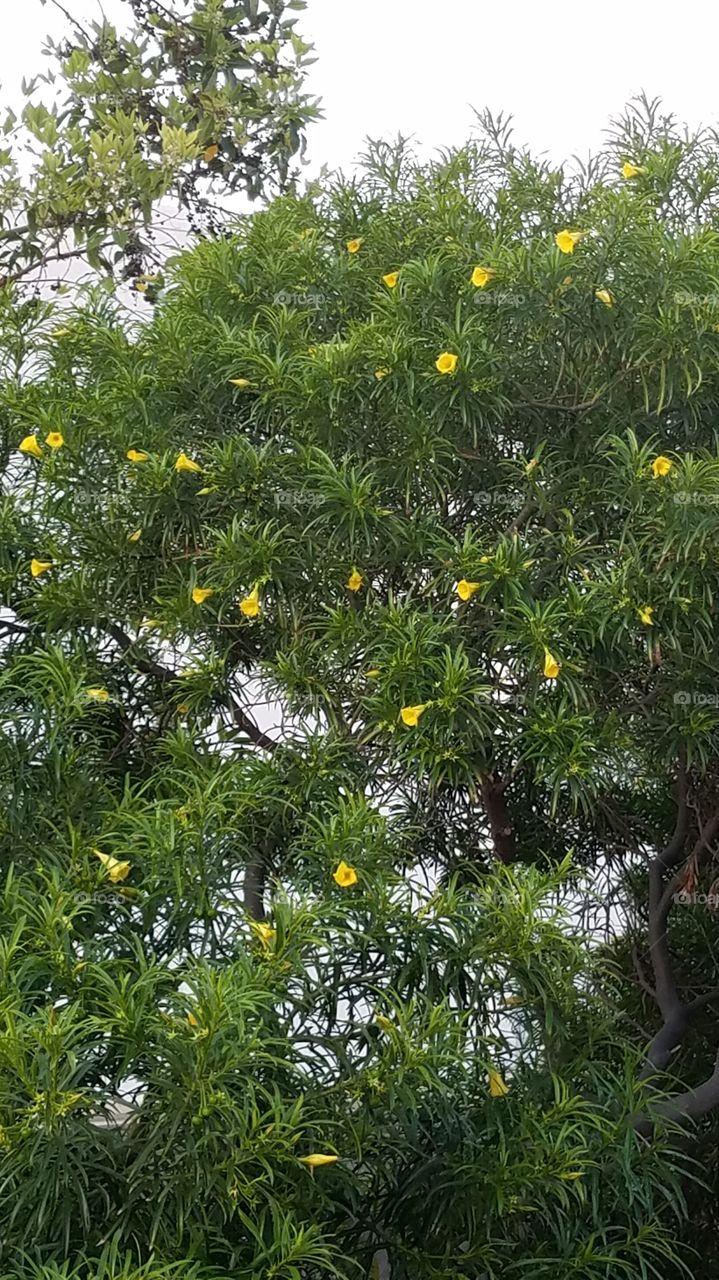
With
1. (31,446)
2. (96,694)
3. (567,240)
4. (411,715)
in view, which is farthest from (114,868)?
(567,240)

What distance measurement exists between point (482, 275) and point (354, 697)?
74cm

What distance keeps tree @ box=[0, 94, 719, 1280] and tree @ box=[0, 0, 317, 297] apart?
0.59 meters

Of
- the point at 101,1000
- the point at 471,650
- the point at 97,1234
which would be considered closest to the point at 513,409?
the point at 471,650

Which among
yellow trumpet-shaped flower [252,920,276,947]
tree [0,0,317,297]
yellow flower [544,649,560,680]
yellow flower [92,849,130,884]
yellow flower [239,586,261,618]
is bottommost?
yellow trumpet-shaped flower [252,920,276,947]

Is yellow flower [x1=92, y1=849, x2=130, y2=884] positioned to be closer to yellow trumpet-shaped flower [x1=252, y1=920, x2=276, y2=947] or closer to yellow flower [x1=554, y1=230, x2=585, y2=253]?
yellow trumpet-shaped flower [x1=252, y1=920, x2=276, y2=947]

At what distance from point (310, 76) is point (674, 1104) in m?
2.84

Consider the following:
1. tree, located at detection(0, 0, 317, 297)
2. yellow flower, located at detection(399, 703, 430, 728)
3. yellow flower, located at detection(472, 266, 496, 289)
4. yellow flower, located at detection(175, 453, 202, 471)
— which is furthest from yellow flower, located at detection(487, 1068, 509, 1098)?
tree, located at detection(0, 0, 317, 297)

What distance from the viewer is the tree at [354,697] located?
194 centimetres

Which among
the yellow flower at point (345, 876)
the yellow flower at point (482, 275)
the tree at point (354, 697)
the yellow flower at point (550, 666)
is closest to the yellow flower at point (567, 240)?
the tree at point (354, 697)

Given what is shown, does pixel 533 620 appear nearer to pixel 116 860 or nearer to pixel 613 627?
pixel 613 627

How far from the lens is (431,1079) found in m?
2.02

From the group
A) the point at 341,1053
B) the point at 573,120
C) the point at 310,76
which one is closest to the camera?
the point at 341,1053

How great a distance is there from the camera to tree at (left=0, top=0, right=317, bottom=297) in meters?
3.42

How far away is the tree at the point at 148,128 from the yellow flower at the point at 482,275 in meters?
1.22
